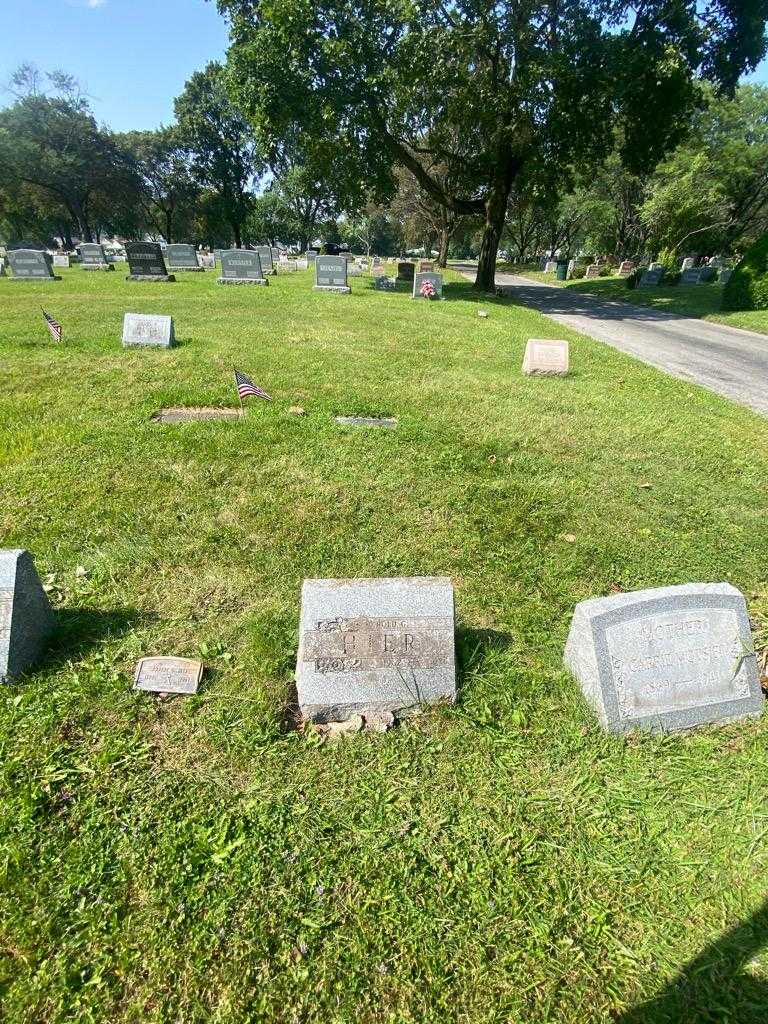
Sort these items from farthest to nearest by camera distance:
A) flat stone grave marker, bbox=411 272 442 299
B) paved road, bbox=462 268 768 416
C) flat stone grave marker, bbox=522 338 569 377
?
flat stone grave marker, bbox=411 272 442 299, paved road, bbox=462 268 768 416, flat stone grave marker, bbox=522 338 569 377

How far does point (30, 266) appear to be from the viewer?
21.1 m

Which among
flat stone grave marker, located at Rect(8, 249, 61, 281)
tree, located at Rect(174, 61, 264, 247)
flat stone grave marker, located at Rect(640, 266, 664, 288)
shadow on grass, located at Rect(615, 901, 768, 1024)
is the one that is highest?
tree, located at Rect(174, 61, 264, 247)

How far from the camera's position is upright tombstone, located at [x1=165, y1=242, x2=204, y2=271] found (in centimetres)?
2553

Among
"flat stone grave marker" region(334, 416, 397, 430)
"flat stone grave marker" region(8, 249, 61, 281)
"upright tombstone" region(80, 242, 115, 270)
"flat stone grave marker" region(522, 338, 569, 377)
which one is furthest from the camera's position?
"upright tombstone" region(80, 242, 115, 270)

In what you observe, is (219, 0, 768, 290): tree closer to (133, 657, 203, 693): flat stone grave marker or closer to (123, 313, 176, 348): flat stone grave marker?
(123, 313, 176, 348): flat stone grave marker

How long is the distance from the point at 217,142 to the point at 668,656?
56733 mm

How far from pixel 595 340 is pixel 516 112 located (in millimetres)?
8791

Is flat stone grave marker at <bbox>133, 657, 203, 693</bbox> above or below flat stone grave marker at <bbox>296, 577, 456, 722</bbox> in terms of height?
below

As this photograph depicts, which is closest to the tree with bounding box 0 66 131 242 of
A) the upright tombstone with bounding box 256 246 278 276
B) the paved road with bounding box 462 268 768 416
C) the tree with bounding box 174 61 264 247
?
the tree with bounding box 174 61 264 247

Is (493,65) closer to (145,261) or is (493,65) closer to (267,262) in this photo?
(145,261)

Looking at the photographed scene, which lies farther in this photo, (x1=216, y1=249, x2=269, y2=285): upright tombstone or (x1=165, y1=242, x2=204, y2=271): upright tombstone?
(x1=165, y1=242, x2=204, y2=271): upright tombstone

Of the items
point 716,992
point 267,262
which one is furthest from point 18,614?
point 267,262

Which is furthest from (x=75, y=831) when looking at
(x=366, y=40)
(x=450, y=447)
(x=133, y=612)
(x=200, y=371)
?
(x=366, y=40)

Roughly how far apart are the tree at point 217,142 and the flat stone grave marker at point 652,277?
33972mm
